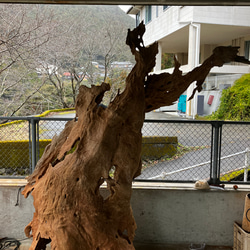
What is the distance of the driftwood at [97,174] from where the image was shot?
2201 mm

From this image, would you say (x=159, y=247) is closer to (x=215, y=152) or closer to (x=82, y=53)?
(x=215, y=152)

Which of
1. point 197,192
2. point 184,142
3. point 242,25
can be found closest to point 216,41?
point 242,25

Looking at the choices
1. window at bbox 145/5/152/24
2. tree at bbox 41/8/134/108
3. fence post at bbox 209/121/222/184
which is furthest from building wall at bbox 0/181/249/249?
window at bbox 145/5/152/24

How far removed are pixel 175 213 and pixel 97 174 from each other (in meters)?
1.65

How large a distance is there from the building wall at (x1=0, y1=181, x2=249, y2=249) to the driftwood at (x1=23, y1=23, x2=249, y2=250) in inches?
38.4

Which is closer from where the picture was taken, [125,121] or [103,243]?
[103,243]

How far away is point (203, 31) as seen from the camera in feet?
40.4

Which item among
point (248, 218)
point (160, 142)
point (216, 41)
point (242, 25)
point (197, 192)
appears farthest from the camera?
point (216, 41)

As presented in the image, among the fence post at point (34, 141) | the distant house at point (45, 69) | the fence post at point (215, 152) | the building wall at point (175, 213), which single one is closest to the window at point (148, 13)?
the distant house at point (45, 69)

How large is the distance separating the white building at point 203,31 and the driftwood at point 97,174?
9.11 metres

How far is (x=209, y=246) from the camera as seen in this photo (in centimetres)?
344

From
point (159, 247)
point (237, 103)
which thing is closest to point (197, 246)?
point (159, 247)

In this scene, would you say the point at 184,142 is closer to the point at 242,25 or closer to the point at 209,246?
the point at 209,246

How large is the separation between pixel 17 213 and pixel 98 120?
1.98m
